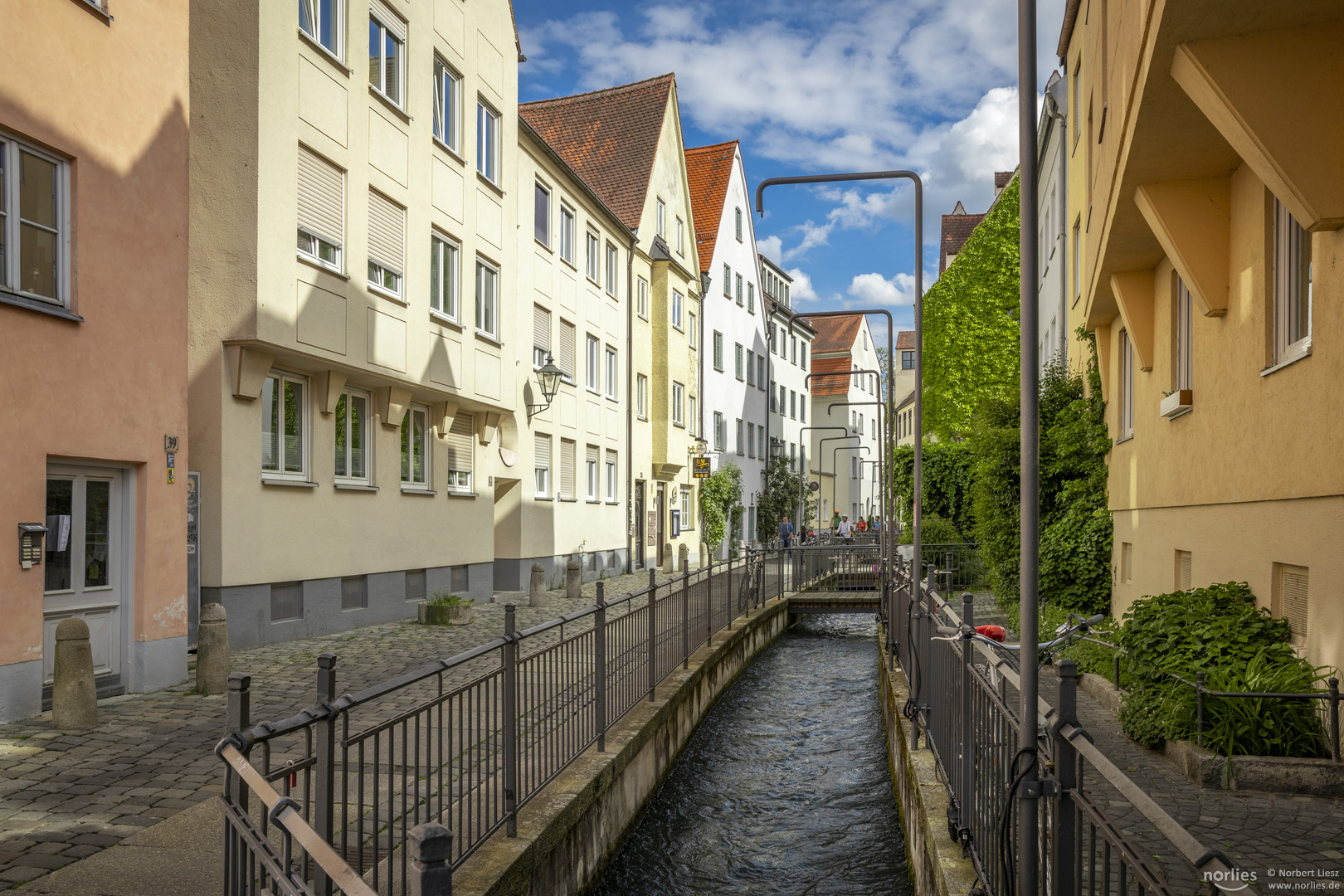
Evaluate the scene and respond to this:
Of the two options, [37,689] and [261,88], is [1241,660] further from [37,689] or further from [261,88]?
[261,88]

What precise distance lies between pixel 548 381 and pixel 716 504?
51.5 ft

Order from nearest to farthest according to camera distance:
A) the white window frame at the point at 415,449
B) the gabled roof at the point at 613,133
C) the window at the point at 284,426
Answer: the window at the point at 284,426 → the white window frame at the point at 415,449 → the gabled roof at the point at 613,133

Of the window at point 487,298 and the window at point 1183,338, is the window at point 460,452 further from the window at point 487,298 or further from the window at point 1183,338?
the window at point 1183,338

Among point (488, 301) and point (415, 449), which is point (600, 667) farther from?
point (488, 301)

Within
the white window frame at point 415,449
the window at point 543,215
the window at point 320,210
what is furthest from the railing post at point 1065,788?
the window at point 543,215

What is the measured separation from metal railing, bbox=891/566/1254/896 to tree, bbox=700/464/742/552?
29850 millimetres

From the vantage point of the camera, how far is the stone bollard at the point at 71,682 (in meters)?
8.35

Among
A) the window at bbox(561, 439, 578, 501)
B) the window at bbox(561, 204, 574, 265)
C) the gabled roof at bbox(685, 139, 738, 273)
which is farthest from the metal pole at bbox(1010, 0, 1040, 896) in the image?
the gabled roof at bbox(685, 139, 738, 273)

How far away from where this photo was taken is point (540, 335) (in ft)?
82.8

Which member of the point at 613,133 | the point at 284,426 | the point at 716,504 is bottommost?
the point at 716,504

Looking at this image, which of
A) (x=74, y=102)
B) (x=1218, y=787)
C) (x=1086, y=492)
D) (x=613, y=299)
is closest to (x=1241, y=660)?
(x=1218, y=787)

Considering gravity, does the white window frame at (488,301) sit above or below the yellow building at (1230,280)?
above

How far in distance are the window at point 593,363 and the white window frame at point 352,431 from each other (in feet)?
38.0

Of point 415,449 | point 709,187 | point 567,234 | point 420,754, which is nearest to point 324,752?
point 420,754
